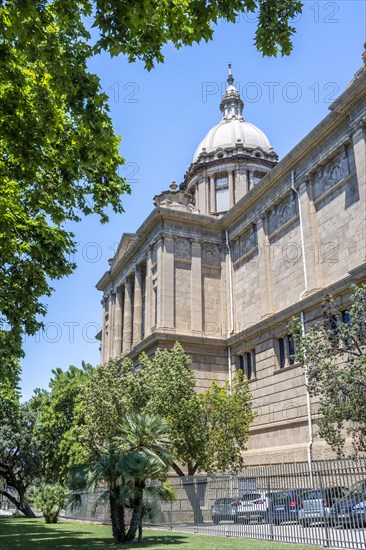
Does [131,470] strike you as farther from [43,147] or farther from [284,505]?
[43,147]

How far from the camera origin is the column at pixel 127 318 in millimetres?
45281

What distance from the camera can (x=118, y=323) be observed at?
48.4 m

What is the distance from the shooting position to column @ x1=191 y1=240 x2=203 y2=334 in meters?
38.1

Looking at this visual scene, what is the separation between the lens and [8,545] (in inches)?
725

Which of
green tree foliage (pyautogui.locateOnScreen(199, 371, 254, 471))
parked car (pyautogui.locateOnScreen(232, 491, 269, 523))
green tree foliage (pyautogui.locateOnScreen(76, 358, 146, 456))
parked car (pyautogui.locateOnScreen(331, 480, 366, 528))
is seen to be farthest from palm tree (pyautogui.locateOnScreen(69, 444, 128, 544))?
green tree foliage (pyautogui.locateOnScreen(76, 358, 146, 456))

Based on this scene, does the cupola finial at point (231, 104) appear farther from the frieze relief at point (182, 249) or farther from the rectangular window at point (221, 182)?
the frieze relief at point (182, 249)

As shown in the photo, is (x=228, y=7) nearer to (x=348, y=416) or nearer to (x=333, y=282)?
(x=348, y=416)

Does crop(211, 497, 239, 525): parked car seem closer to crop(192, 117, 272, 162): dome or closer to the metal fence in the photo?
the metal fence

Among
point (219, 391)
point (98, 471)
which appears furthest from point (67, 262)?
point (219, 391)

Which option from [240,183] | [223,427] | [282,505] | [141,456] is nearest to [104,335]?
[240,183]

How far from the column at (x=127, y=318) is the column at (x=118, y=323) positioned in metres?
1.75

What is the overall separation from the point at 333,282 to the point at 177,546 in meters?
16.8

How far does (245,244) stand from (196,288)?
4.76 meters

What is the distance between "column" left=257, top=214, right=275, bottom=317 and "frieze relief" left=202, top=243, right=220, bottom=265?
5.25 meters
